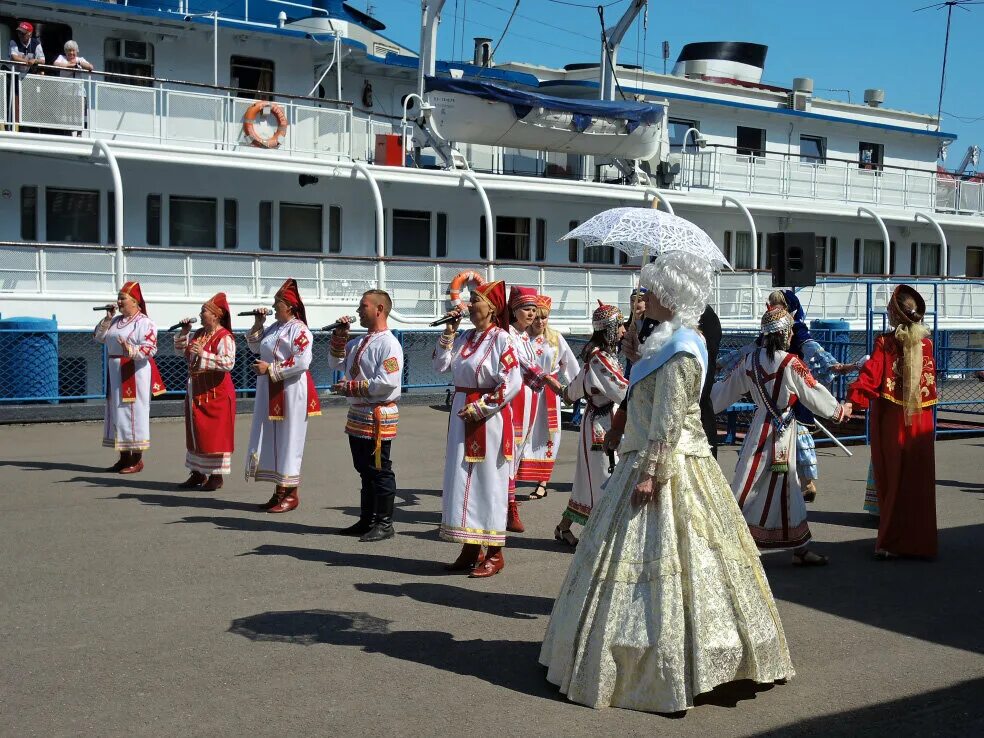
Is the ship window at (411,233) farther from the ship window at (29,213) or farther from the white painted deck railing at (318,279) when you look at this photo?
the ship window at (29,213)

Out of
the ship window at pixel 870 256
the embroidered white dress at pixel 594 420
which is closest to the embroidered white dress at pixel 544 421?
the embroidered white dress at pixel 594 420

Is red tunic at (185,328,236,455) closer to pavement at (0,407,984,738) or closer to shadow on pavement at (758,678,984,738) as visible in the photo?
pavement at (0,407,984,738)

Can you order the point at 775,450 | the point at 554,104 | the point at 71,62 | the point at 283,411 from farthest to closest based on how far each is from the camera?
the point at 554,104
the point at 71,62
the point at 283,411
the point at 775,450

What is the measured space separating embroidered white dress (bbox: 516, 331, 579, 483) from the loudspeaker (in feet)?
10.6

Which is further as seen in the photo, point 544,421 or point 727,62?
point 727,62

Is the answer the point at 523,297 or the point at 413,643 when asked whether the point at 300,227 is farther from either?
the point at 413,643

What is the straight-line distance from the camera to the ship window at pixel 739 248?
28.3 metres

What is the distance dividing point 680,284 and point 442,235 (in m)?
19.3

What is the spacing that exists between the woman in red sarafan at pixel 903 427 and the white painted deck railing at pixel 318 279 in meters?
5.90

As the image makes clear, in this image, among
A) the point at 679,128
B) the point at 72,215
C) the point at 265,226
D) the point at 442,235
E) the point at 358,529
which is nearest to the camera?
the point at 358,529

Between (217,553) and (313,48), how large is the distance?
16.7 meters

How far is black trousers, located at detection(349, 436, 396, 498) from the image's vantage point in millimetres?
8672

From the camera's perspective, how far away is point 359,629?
6348 millimetres

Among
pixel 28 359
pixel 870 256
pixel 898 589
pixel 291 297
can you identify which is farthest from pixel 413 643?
pixel 870 256
